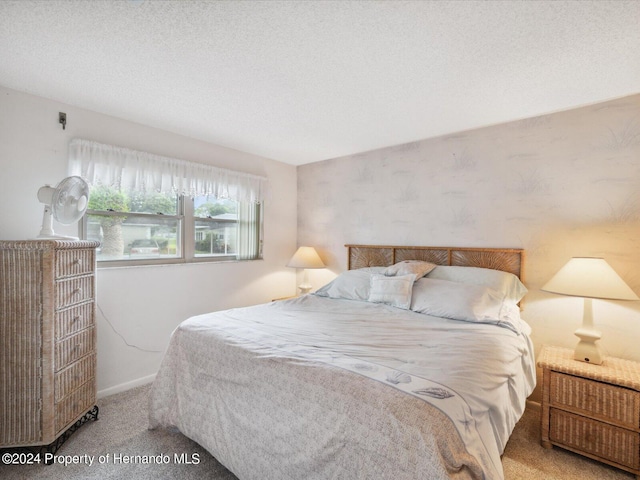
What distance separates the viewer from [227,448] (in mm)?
1586

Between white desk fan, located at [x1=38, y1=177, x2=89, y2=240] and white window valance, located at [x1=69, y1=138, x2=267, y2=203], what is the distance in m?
0.47

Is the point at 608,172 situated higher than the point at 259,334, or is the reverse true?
the point at 608,172

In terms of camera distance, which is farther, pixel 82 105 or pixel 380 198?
pixel 380 198

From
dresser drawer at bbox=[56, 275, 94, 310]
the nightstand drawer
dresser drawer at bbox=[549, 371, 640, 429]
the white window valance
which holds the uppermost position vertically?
the white window valance

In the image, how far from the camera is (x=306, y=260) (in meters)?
3.70

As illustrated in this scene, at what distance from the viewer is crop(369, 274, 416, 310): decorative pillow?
8.29 ft

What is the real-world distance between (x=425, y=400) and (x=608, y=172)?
2.26 m

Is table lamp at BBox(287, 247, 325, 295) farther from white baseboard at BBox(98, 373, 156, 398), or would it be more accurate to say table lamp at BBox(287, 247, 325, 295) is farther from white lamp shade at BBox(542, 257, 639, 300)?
white lamp shade at BBox(542, 257, 639, 300)

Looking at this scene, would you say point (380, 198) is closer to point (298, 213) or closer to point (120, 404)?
point (298, 213)

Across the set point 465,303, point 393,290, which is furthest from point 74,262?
point 465,303

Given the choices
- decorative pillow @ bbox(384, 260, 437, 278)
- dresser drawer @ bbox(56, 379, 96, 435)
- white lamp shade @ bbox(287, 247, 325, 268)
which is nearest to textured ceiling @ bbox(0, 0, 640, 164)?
decorative pillow @ bbox(384, 260, 437, 278)

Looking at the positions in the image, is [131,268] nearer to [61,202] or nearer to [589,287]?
[61,202]

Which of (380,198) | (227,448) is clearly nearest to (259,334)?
(227,448)

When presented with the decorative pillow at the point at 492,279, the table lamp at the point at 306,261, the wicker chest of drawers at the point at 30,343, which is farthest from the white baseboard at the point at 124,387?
the decorative pillow at the point at 492,279
